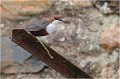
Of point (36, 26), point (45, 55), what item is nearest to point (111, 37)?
point (45, 55)

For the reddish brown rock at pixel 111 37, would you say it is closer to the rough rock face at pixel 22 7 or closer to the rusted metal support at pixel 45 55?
the rusted metal support at pixel 45 55

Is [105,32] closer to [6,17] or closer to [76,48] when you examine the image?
[76,48]

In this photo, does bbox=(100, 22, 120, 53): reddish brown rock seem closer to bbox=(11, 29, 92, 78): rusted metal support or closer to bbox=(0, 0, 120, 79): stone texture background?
bbox=(0, 0, 120, 79): stone texture background

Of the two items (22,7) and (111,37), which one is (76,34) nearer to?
(111,37)

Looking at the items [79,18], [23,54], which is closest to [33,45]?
[23,54]

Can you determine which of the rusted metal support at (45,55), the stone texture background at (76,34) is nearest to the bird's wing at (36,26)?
the rusted metal support at (45,55)

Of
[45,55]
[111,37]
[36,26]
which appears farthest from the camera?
Answer: [111,37]
